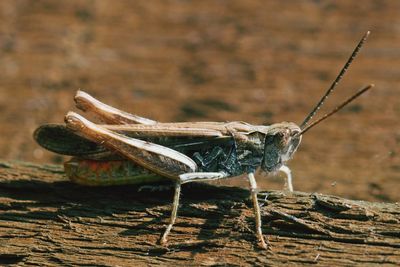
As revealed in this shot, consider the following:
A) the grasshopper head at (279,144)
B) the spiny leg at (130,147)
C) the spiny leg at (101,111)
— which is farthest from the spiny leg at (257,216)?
the spiny leg at (101,111)

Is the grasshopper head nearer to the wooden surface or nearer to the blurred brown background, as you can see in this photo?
the wooden surface

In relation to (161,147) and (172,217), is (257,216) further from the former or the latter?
(161,147)

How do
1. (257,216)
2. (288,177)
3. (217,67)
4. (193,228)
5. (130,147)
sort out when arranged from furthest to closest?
(217,67)
(288,177)
(130,147)
(193,228)
(257,216)

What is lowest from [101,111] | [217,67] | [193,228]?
[193,228]

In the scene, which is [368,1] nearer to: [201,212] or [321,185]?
[321,185]

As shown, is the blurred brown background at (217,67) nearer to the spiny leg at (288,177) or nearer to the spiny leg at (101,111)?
the spiny leg at (288,177)

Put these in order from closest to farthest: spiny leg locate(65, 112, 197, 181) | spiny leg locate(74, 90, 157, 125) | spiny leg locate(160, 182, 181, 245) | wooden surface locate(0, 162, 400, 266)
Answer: wooden surface locate(0, 162, 400, 266) < spiny leg locate(160, 182, 181, 245) < spiny leg locate(65, 112, 197, 181) < spiny leg locate(74, 90, 157, 125)

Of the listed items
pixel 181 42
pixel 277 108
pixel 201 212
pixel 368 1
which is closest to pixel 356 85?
pixel 277 108

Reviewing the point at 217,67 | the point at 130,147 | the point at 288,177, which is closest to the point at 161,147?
the point at 130,147

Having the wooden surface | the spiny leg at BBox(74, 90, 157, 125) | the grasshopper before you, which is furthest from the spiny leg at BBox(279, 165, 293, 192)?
the spiny leg at BBox(74, 90, 157, 125)
